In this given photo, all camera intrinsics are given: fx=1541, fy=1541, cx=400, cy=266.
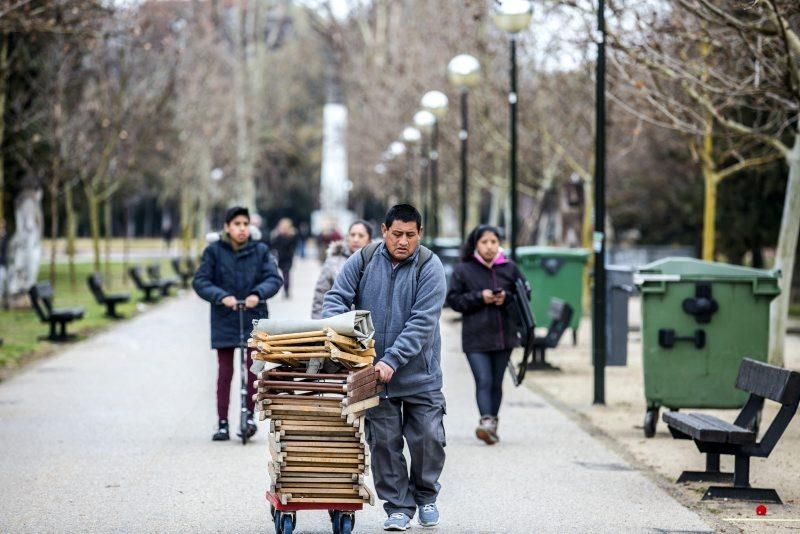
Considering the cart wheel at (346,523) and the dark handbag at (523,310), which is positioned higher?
the dark handbag at (523,310)

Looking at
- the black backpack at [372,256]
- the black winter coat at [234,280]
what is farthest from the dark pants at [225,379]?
the black backpack at [372,256]

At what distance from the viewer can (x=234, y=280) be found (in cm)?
1159

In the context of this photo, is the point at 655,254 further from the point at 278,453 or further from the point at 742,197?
the point at 278,453

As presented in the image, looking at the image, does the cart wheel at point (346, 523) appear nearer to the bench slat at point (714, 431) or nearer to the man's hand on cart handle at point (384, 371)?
the man's hand on cart handle at point (384, 371)

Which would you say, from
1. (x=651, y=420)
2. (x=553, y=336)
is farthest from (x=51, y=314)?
(x=651, y=420)

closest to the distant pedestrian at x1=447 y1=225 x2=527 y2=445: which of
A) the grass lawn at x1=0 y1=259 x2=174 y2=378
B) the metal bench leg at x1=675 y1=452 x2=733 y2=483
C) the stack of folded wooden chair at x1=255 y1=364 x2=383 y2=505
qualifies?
the metal bench leg at x1=675 y1=452 x2=733 y2=483

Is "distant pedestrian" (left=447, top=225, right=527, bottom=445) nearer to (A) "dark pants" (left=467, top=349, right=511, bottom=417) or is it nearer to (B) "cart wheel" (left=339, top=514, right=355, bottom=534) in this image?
(A) "dark pants" (left=467, top=349, right=511, bottom=417)

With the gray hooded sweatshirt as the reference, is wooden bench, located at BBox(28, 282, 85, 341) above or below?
below

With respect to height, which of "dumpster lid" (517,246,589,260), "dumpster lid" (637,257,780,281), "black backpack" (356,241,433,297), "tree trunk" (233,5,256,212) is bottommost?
"dumpster lid" (517,246,589,260)

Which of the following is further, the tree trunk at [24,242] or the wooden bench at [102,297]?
the tree trunk at [24,242]

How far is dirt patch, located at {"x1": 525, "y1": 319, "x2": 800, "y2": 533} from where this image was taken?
870cm

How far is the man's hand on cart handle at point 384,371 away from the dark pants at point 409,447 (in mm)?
355

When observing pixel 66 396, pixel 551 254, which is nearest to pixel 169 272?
pixel 551 254

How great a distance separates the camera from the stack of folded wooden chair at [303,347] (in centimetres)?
712
